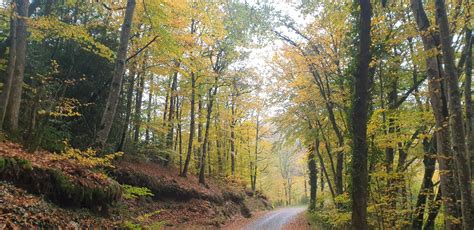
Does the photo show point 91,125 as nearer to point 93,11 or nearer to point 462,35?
point 93,11

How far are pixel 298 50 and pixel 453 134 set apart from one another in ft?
33.5

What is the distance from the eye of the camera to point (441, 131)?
7508mm

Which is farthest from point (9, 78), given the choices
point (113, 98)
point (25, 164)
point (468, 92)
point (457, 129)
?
point (468, 92)

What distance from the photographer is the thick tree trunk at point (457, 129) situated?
6.32 metres

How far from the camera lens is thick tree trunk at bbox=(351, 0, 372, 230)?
7.47m

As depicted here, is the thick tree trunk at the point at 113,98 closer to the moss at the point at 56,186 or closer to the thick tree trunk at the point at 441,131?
the moss at the point at 56,186

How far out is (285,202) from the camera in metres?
55.8

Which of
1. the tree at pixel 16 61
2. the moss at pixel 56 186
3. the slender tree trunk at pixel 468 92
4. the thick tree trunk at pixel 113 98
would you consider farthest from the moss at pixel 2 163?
the slender tree trunk at pixel 468 92

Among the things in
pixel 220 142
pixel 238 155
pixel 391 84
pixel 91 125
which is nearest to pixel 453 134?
pixel 391 84

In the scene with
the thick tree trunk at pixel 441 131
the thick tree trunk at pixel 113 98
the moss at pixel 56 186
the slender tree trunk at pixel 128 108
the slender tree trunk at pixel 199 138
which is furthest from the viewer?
the slender tree trunk at pixel 199 138

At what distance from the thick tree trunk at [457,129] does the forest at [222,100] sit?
0.09ft

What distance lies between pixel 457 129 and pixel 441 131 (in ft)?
3.63

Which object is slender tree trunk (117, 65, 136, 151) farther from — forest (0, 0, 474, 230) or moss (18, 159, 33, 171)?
moss (18, 159, 33, 171)

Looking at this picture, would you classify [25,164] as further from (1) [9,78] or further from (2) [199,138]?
(2) [199,138]
